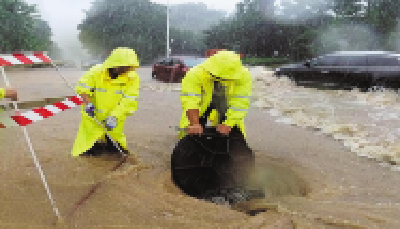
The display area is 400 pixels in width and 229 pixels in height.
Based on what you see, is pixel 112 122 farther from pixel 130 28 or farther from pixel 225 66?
pixel 130 28

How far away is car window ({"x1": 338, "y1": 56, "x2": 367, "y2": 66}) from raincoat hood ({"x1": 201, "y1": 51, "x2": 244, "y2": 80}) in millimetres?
10303

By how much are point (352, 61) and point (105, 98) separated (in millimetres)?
10511

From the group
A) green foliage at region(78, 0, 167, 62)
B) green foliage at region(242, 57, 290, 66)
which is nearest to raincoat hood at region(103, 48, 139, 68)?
green foliage at region(242, 57, 290, 66)

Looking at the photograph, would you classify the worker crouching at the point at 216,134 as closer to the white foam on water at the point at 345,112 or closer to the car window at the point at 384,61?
the white foam on water at the point at 345,112

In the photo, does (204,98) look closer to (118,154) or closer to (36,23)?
(118,154)

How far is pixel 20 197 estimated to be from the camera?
12.3ft

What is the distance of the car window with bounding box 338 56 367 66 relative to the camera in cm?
1305

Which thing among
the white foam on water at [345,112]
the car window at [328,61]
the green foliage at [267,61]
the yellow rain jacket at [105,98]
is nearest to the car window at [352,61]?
the car window at [328,61]

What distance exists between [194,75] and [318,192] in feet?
5.90

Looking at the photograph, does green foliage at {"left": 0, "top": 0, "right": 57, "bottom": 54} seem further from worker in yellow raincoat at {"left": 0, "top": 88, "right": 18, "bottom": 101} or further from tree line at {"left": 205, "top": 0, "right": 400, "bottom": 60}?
worker in yellow raincoat at {"left": 0, "top": 88, "right": 18, "bottom": 101}

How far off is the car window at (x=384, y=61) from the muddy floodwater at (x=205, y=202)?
15.0 ft

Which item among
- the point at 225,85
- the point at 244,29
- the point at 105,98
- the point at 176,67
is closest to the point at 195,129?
the point at 225,85

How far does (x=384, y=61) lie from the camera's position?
1264 cm

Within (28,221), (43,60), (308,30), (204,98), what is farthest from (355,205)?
(308,30)
